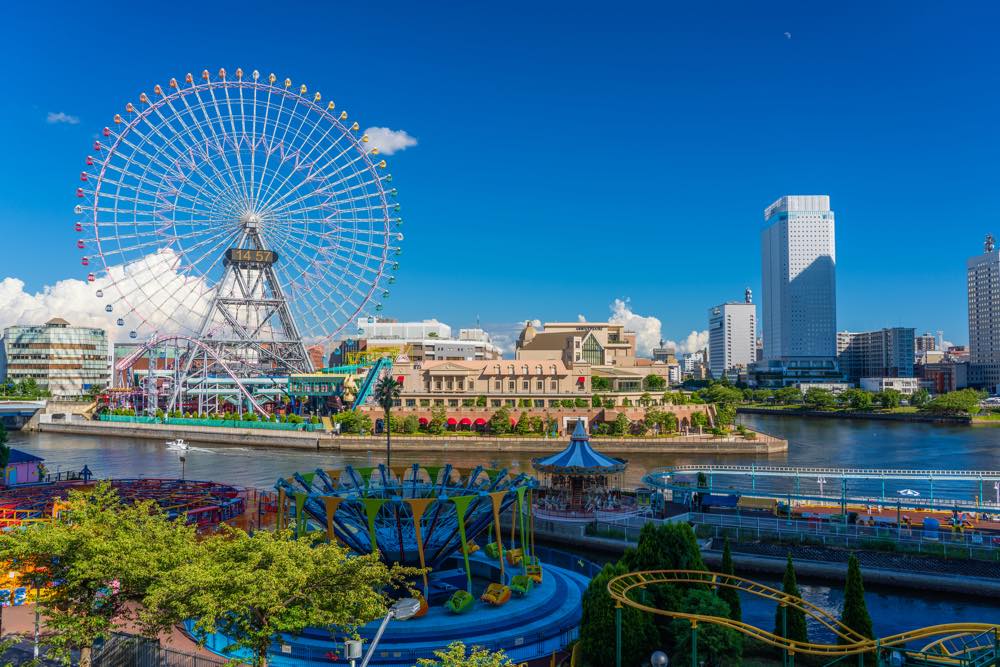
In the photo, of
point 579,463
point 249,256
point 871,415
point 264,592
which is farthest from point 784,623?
point 871,415

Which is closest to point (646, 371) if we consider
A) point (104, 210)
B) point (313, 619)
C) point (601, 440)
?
point (601, 440)

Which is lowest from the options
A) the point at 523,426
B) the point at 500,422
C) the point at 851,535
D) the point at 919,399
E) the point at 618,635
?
the point at 851,535

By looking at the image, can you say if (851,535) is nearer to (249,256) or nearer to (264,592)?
(264,592)

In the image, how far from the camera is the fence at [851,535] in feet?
108

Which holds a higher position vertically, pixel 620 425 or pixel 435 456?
pixel 620 425

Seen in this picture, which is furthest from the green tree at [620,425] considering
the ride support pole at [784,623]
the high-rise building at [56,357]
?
the high-rise building at [56,357]

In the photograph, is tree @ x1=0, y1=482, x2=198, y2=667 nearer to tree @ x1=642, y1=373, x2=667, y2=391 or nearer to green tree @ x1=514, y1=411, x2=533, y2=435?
green tree @ x1=514, y1=411, x2=533, y2=435

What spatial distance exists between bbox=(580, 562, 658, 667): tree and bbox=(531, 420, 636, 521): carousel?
804 inches

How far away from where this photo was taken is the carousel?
137 ft

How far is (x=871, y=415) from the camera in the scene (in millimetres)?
136500

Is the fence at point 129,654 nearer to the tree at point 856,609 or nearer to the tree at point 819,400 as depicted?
the tree at point 856,609

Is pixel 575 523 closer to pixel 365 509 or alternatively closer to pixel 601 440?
pixel 365 509

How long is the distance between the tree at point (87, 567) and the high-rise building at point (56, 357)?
137m

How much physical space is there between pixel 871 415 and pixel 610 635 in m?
132
